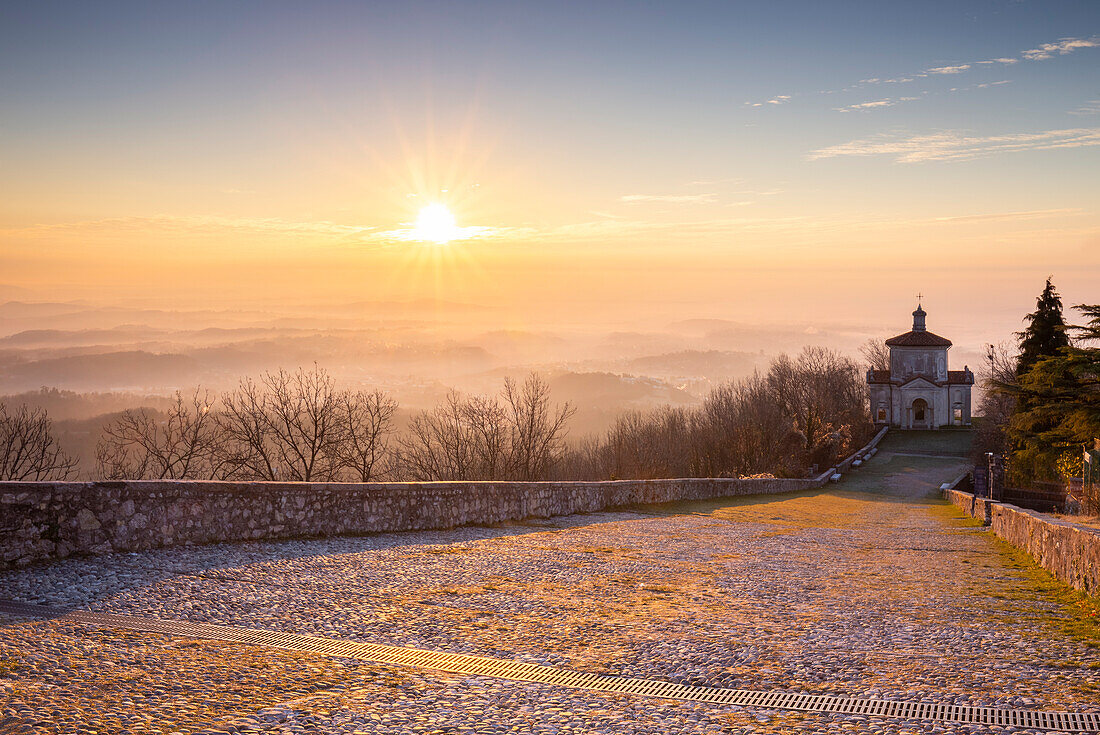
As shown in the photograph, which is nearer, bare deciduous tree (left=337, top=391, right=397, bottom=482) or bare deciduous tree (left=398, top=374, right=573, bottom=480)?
bare deciduous tree (left=337, top=391, right=397, bottom=482)

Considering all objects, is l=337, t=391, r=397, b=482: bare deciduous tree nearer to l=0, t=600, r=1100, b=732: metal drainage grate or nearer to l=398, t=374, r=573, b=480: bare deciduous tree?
l=398, t=374, r=573, b=480: bare deciduous tree

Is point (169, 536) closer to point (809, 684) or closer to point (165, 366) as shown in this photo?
point (809, 684)

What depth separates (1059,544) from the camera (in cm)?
1049

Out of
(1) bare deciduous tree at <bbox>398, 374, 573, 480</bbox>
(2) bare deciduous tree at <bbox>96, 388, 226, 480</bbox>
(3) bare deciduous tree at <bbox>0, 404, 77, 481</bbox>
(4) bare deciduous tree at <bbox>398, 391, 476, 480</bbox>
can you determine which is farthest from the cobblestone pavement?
(4) bare deciduous tree at <bbox>398, 391, 476, 480</bbox>

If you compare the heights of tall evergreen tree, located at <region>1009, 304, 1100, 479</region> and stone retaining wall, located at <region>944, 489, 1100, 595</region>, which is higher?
tall evergreen tree, located at <region>1009, 304, 1100, 479</region>

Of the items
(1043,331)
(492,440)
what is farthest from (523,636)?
(1043,331)

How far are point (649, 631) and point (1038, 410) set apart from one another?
95.7 ft

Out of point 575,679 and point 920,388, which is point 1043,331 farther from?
point 575,679

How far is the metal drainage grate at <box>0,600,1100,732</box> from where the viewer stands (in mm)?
4977

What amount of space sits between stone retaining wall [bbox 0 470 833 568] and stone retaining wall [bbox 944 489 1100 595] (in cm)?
856

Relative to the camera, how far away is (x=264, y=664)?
227 inches

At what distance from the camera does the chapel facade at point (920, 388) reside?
72938 mm

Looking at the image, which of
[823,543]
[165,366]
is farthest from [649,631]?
[165,366]

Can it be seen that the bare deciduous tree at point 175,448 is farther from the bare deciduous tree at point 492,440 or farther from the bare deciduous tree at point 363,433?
the bare deciduous tree at point 492,440
